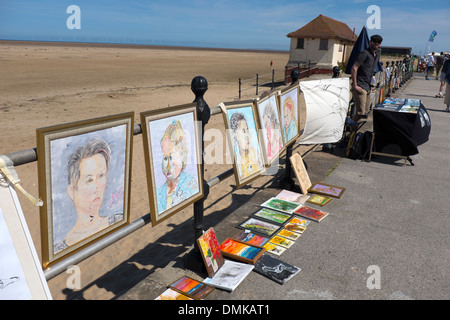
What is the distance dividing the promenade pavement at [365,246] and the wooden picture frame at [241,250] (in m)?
0.18

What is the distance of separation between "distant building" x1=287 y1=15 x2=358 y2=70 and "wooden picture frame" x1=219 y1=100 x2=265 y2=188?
2606 centimetres

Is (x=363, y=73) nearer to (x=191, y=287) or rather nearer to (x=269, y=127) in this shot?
(x=269, y=127)

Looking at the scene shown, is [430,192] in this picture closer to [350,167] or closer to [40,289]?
[350,167]

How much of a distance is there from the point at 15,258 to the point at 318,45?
30.3m

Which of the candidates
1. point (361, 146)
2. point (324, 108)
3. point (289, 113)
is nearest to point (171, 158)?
point (289, 113)

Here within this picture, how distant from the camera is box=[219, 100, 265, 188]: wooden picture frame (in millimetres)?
3288

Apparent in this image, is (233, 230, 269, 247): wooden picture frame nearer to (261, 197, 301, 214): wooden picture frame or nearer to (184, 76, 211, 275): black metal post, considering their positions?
(184, 76, 211, 275): black metal post

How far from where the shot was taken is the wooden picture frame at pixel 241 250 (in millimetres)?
3154

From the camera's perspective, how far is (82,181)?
2.02 meters

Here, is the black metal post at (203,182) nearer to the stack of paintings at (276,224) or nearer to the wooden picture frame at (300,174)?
the stack of paintings at (276,224)

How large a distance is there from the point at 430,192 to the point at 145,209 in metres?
4.54

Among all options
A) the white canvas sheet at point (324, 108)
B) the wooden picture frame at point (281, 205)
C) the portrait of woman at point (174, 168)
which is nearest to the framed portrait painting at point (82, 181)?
the portrait of woman at point (174, 168)

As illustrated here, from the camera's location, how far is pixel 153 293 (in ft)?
9.02

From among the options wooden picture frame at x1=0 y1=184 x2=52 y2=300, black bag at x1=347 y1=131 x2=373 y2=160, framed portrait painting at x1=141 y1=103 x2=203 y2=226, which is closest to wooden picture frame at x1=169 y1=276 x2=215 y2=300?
framed portrait painting at x1=141 y1=103 x2=203 y2=226
